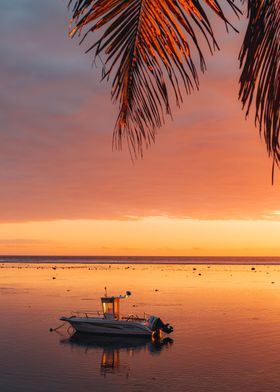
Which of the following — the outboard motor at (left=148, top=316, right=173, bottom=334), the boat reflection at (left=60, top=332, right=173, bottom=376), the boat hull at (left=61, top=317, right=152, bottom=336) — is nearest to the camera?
the boat reflection at (left=60, top=332, right=173, bottom=376)

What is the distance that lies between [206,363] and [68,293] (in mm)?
59546

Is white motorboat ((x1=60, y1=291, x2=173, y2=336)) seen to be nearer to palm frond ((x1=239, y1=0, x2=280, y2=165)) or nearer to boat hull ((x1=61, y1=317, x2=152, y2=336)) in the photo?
boat hull ((x1=61, y1=317, x2=152, y2=336))

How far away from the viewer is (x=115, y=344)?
5434 centimetres

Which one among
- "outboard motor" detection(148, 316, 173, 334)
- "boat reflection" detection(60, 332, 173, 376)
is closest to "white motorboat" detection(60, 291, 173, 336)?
"outboard motor" detection(148, 316, 173, 334)

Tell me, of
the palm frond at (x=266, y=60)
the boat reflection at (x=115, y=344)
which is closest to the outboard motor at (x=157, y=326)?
the boat reflection at (x=115, y=344)

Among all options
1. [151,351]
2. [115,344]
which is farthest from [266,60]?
[115,344]

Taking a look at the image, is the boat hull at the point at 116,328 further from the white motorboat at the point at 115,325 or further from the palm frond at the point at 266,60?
the palm frond at the point at 266,60

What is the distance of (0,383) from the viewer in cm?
3784

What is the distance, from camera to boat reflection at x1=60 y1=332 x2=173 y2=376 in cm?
4964

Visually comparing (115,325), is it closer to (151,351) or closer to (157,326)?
(157,326)

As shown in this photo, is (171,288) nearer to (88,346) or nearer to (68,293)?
(68,293)

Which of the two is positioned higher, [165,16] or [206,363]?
[165,16]

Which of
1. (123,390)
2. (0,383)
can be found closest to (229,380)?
(123,390)

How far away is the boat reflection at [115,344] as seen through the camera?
1954 inches
